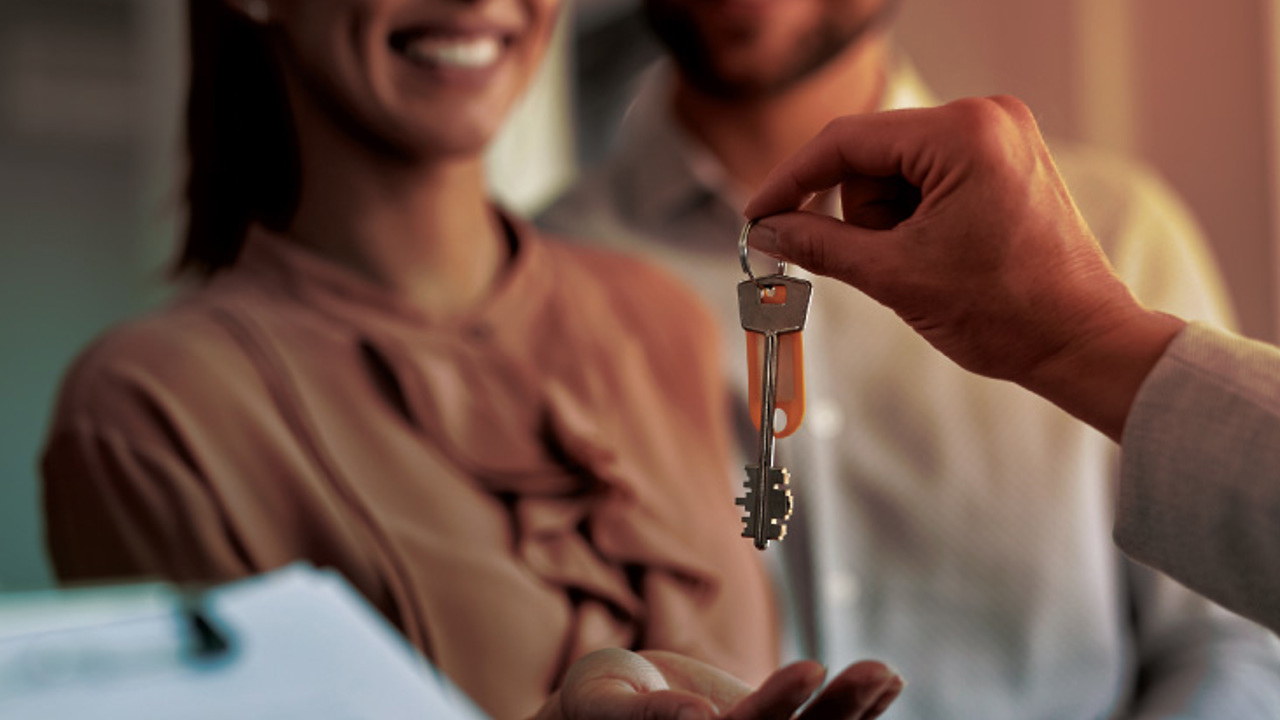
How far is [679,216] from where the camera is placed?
73 cm

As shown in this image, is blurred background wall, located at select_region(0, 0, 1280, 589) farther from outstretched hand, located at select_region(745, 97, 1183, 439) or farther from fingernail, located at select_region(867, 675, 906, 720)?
fingernail, located at select_region(867, 675, 906, 720)

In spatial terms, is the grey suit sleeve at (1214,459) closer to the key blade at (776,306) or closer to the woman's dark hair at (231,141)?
the key blade at (776,306)

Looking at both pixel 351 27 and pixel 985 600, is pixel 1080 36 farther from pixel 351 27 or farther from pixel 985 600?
pixel 351 27

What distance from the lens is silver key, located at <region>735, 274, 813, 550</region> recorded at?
0.42 metres

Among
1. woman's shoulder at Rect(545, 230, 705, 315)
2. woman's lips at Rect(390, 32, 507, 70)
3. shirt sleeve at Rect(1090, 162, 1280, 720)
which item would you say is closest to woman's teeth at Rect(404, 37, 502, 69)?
woman's lips at Rect(390, 32, 507, 70)

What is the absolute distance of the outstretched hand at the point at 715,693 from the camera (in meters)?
0.41

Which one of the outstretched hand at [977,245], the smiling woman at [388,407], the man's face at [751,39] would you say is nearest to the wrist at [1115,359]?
the outstretched hand at [977,245]

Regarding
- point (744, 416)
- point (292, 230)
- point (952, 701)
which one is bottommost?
point (952, 701)

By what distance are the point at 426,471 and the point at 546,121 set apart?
22cm

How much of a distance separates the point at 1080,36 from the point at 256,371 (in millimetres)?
632

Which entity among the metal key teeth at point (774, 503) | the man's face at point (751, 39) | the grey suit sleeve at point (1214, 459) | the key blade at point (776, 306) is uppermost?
the man's face at point (751, 39)

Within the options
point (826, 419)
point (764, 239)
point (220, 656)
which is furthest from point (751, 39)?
point (220, 656)

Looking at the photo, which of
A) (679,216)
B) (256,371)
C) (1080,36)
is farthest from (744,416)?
(1080,36)

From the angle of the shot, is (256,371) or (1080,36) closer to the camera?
(256,371)
